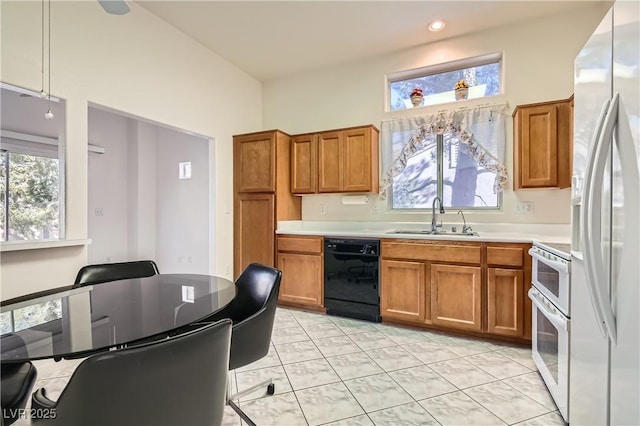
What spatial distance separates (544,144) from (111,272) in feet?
11.8

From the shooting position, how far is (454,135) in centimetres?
331

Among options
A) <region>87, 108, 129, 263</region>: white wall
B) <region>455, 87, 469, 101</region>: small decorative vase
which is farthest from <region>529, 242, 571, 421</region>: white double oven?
<region>87, 108, 129, 263</region>: white wall

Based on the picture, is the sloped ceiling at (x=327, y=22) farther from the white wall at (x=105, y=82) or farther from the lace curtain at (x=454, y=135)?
the lace curtain at (x=454, y=135)

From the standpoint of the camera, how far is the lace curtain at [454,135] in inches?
122

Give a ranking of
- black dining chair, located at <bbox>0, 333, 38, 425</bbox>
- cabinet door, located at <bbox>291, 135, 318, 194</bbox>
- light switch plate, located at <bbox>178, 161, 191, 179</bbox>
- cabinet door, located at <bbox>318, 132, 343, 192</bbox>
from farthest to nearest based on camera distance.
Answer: light switch plate, located at <bbox>178, 161, 191, 179</bbox>, cabinet door, located at <bbox>291, 135, 318, 194</bbox>, cabinet door, located at <bbox>318, 132, 343, 192</bbox>, black dining chair, located at <bbox>0, 333, 38, 425</bbox>

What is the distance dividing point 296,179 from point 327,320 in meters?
1.75

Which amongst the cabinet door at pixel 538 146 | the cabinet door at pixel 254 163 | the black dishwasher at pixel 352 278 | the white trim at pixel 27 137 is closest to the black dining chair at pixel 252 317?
the black dishwasher at pixel 352 278

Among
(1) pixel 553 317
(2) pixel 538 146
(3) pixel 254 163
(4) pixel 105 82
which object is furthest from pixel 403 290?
(4) pixel 105 82

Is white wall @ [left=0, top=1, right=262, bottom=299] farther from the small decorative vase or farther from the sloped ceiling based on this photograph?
the small decorative vase

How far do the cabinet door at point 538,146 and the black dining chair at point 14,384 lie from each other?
136 inches

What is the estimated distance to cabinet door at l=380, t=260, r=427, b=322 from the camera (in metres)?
2.87

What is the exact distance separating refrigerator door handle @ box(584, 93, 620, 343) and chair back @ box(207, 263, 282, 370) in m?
1.35

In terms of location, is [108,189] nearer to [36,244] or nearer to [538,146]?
[36,244]

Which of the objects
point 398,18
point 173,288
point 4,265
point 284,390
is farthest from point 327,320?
point 398,18
